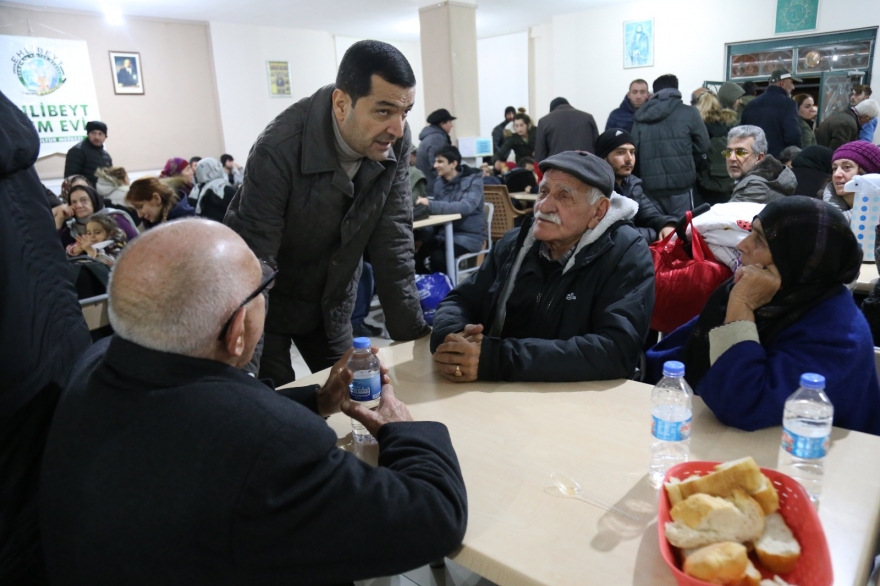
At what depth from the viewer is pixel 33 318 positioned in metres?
1.10

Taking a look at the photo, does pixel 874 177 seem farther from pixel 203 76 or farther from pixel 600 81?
pixel 203 76

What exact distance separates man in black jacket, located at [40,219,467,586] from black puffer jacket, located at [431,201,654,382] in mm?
678

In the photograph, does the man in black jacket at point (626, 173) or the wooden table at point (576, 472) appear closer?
the wooden table at point (576, 472)

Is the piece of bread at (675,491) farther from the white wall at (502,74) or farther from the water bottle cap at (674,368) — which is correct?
the white wall at (502,74)

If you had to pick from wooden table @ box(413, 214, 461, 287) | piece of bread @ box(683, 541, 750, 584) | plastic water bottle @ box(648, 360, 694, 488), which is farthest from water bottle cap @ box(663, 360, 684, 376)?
wooden table @ box(413, 214, 461, 287)

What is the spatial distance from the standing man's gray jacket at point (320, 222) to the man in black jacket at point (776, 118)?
463 cm

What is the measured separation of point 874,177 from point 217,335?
2894mm

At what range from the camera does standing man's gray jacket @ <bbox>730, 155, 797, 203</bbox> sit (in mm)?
3179

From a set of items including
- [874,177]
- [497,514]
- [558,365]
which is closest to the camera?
[497,514]

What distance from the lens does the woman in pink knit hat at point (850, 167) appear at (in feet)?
10.2

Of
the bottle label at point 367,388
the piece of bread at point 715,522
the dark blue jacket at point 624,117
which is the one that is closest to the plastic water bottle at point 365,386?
the bottle label at point 367,388

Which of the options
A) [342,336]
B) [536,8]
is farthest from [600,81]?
[342,336]

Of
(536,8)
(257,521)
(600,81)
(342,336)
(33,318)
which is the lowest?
(342,336)

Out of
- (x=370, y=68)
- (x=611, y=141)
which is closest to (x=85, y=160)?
(x=611, y=141)
